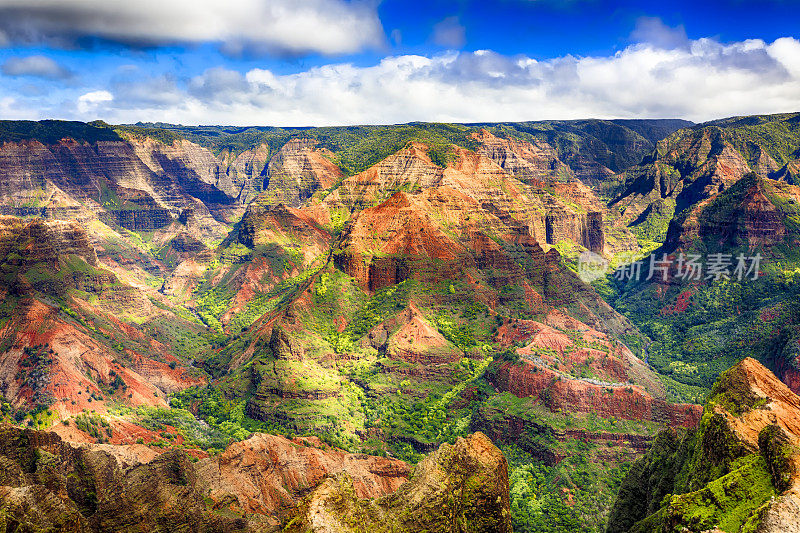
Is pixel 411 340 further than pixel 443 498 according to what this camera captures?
Yes

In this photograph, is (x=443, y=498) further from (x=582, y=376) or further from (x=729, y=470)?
(x=582, y=376)

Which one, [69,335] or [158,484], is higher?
[158,484]

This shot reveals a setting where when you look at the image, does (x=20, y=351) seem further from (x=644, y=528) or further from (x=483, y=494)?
(x=644, y=528)

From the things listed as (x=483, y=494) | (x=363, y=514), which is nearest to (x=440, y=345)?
(x=483, y=494)

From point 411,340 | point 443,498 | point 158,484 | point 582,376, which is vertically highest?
point 443,498

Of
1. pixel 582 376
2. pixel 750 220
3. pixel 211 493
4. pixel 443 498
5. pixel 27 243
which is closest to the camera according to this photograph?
pixel 443 498

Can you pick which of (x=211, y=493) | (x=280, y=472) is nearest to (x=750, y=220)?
(x=280, y=472)

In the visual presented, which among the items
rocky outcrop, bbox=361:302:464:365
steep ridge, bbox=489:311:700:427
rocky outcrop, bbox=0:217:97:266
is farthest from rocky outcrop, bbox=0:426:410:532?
rocky outcrop, bbox=0:217:97:266

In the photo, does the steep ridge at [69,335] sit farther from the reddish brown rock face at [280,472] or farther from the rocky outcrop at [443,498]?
the rocky outcrop at [443,498]

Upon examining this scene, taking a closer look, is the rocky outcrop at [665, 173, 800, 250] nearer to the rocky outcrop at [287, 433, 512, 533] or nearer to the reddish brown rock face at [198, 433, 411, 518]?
the reddish brown rock face at [198, 433, 411, 518]
